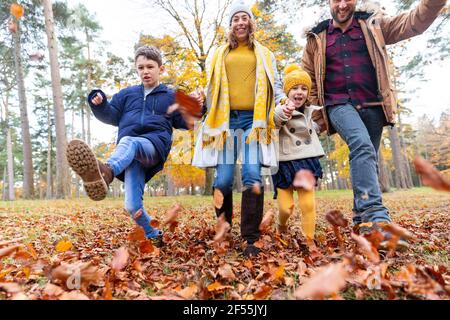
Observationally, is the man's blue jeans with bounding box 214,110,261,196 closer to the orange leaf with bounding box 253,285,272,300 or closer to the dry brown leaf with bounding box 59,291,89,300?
the orange leaf with bounding box 253,285,272,300

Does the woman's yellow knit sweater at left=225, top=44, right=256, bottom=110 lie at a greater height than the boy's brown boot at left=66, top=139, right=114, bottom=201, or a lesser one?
greater

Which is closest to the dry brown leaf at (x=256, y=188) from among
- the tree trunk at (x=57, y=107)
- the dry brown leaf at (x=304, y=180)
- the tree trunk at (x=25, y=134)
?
the dry brown leaf at (x=304, y=180)

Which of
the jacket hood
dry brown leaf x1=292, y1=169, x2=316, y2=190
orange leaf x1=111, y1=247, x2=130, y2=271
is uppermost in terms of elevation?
the jacket hood

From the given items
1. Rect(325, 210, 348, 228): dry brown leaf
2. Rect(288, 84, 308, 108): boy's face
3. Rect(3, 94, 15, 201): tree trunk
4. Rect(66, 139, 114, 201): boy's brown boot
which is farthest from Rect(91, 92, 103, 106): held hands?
Rect(3, 94, 15, 201): tree trunk

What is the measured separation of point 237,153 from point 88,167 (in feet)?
3.93

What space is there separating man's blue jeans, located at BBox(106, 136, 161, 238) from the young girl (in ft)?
3.71

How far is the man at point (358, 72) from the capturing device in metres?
2.93

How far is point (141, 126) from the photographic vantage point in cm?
316

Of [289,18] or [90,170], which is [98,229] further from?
[289,18]

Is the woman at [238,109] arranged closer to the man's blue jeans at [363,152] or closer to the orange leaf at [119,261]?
the man's blue jeans at [363,152]

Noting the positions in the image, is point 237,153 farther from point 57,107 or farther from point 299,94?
point 57,107

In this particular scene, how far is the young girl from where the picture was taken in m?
3.06
